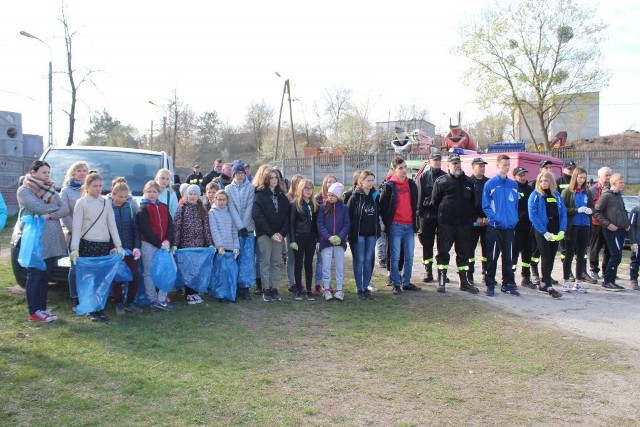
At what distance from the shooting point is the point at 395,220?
27.8 ft

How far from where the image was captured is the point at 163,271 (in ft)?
22.6

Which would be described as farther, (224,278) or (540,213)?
(540,213)

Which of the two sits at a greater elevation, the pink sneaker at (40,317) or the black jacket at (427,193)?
the black jacket at (427,193)

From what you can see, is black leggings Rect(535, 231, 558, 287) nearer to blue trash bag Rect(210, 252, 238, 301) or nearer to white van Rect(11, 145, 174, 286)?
blue trash bag Rect(210, 252, 238, 301)

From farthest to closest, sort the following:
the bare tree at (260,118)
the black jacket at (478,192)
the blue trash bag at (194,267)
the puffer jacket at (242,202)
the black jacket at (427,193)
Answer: the bare tree at (260,118) → the black jacket at (427,193) → the black jacket at (478,192) → the puffer jacket at (242,202) → the blue trash bag at (194,267)

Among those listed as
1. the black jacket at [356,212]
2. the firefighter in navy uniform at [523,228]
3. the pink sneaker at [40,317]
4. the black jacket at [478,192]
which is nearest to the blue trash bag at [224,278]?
the black jacket at [356,212]

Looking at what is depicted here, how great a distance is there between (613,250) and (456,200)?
9.97ft

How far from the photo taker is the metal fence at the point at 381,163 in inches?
1042

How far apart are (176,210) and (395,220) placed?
3.38 metres

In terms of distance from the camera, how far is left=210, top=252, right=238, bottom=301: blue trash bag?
24.8 ft

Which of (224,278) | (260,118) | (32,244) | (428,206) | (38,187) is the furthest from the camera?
(260,118)

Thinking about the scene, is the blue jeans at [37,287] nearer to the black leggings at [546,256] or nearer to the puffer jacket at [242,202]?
the puffer jacket at [242,202]

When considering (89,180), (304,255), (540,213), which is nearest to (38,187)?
(89,180)

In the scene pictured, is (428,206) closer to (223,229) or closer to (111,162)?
(223,229)
